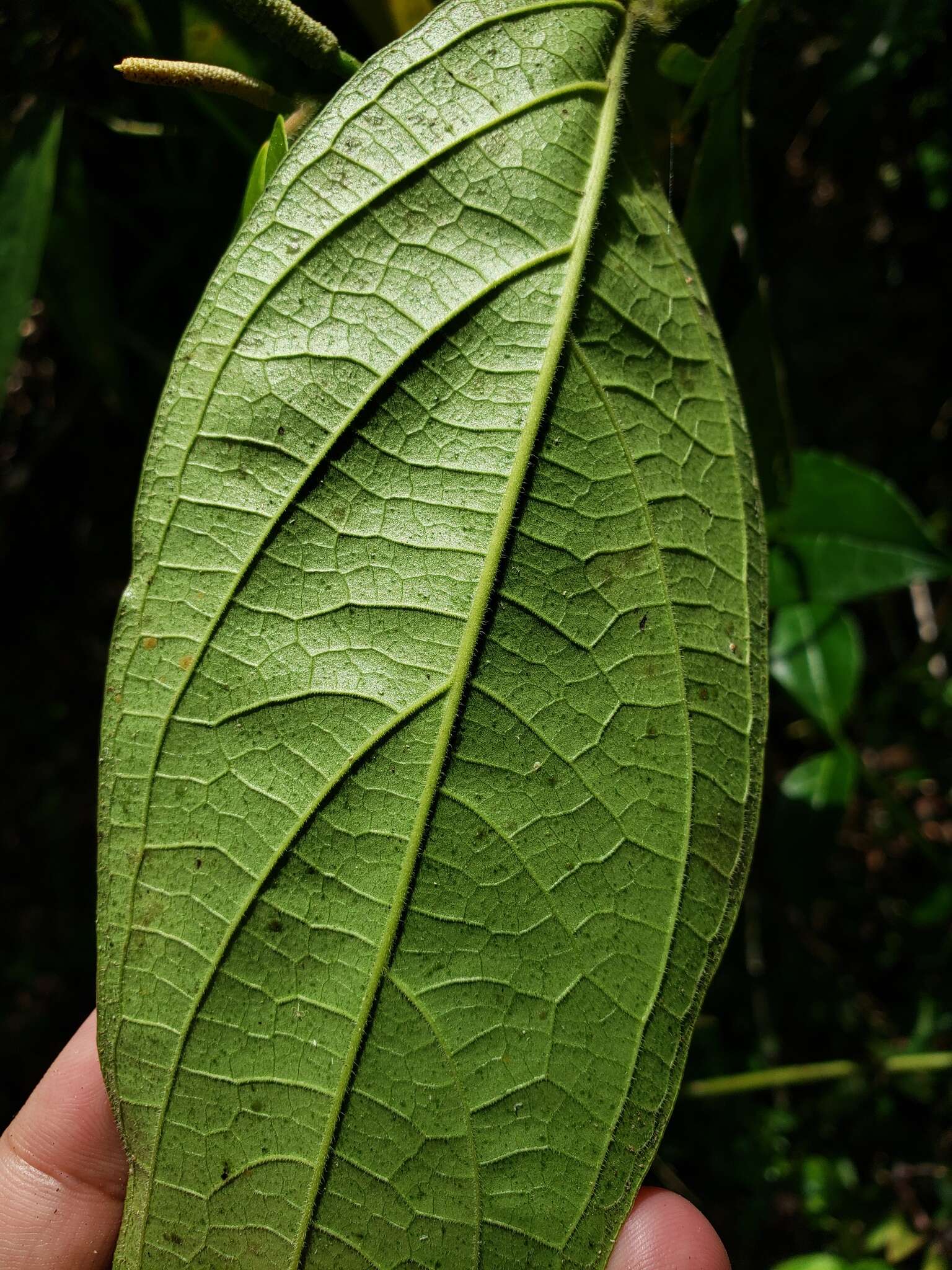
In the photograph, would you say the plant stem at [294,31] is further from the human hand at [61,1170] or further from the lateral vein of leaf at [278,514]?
the human hand at [61,1170]

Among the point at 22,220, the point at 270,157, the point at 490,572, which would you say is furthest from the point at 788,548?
the point at 22,220

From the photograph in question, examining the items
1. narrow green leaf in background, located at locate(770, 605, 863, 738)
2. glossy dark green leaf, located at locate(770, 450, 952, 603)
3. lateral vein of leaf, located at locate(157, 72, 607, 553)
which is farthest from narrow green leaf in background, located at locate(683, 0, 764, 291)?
narrow green leaf in background, located at locate(770, 605, 863, 738)

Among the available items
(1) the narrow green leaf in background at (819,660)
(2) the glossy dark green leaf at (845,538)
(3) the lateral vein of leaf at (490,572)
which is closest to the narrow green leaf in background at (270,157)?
(3) the lateral vein of leaf at (490,572)

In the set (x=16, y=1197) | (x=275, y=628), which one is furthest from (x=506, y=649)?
(x=16, y=1197)

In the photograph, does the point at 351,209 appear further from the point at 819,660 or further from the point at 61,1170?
the point at 61,1170

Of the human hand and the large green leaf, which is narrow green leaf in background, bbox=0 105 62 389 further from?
the human hand

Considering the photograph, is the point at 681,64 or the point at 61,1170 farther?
the point at 61,1170

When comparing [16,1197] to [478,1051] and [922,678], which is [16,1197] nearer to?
[478,1051]
